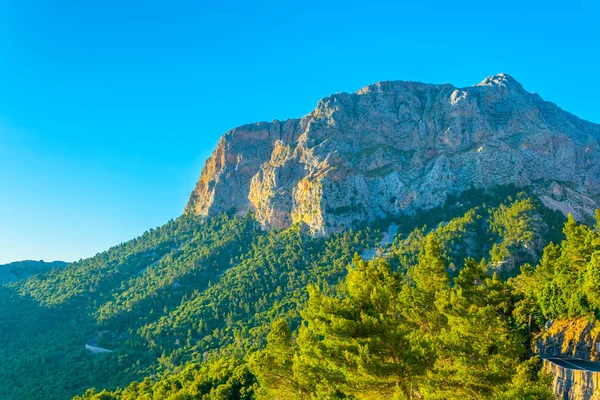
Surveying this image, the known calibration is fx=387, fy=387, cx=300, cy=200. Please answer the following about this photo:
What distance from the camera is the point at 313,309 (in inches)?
812

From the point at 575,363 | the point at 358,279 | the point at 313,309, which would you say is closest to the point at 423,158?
the point at 575,363

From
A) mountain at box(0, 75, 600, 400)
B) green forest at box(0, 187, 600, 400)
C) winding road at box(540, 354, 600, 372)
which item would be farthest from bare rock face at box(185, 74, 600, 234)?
winding road at box(540, 354, 600, 372)

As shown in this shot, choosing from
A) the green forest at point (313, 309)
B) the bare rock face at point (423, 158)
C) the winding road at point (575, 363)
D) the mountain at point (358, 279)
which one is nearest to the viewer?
the green forest at point (313, 309)

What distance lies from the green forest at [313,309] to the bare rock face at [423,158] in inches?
363

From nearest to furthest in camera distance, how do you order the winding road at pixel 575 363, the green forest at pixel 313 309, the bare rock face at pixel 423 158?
the green forest at pixel 313 309 < the winding road at pixel 575 363 < the bare rock face at pixel 423 158

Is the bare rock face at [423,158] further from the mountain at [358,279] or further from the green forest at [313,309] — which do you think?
the green forest at [313,309]

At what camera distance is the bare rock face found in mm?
149250

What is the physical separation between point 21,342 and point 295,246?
90.4 metres

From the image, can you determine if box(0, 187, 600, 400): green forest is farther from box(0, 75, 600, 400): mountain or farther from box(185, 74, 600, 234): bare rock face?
box(185, 74, 600, 234): bare rock face

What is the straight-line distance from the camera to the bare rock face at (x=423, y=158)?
149250 mm

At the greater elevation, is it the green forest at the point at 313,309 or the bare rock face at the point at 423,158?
the bare rock face at the point at 423,158

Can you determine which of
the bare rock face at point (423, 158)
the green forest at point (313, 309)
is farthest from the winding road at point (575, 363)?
the bare rock face at point (423, 158)

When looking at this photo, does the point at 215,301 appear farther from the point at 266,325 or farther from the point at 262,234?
the point at 262,234

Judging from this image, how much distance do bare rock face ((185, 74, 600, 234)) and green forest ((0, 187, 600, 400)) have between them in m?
9.22
